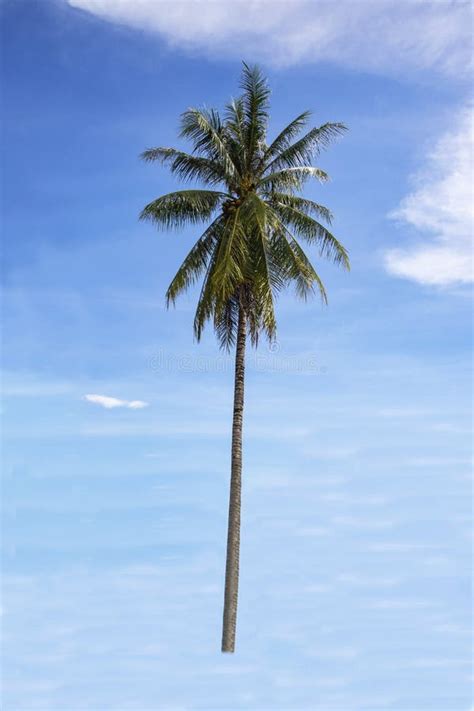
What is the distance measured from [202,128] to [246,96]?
2.08 metres

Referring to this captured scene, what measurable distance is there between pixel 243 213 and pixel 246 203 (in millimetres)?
332

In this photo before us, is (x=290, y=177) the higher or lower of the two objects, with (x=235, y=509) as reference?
higher

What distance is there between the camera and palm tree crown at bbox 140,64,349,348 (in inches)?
924

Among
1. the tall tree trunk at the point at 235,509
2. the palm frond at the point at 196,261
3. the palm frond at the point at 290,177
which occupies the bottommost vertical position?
the tall tree trunk at the point at 235,509

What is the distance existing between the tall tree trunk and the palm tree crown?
1.23 m

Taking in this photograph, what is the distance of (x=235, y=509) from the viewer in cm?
2208

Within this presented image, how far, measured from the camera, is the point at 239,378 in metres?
23.1

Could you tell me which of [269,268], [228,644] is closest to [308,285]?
[269,268]

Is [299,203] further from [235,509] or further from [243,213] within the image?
[235,509]

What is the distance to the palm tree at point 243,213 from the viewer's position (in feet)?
75.8

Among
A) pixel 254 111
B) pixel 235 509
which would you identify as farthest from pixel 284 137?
pixel 235 509

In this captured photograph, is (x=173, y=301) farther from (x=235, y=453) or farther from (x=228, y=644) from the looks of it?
(x=228, y=644)

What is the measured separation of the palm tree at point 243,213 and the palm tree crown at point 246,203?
0.03 meters

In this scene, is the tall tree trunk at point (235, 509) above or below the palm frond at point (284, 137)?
below
